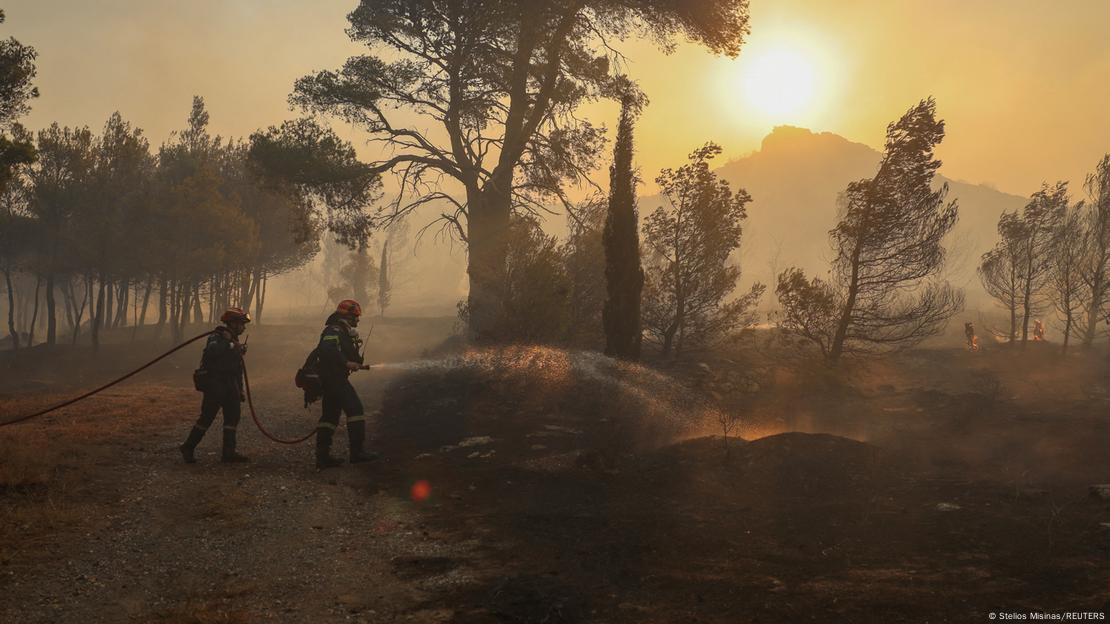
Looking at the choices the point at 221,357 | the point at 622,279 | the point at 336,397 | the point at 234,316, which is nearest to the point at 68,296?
the point at 622,279

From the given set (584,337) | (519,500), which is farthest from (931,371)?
(519,500)

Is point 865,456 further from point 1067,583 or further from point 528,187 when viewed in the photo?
point 528,187

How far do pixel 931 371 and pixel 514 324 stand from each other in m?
15.8

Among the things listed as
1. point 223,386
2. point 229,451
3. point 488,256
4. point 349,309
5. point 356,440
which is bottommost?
point 229,451

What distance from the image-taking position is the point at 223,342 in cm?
927

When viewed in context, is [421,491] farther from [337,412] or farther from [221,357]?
[221,357]

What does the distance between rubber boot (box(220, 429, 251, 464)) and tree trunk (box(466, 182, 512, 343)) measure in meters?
10.7

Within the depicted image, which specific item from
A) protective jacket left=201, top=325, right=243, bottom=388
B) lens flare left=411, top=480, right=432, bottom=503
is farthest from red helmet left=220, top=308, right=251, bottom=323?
lens flare left=411, top=480, right=432, bottom=503

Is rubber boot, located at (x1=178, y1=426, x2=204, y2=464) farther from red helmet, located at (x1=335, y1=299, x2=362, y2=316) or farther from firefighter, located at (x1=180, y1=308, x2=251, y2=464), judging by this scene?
red helmet, located at (x1=335, y1=299, x2=362, y2=316)

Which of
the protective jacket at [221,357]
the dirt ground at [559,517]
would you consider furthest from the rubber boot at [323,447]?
the protective jacket at [221,357]

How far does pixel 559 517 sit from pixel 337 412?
413 cm

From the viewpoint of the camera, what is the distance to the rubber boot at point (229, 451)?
30.2ft

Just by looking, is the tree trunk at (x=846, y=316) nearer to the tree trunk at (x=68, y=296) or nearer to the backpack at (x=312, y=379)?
the backpack at (x=312, y=379)

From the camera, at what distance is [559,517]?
24.5 feet
